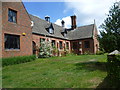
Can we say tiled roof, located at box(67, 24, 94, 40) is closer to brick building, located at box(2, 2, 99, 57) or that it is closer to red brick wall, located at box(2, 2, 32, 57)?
brick building, located at box(2, 2, 99, 57)

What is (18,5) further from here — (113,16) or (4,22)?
(113,16)

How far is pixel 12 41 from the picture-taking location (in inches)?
615

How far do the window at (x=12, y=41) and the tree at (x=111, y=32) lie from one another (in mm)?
10992

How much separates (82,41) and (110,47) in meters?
22.6

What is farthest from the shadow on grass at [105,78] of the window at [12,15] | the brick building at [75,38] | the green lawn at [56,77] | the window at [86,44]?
the window at [86,44]

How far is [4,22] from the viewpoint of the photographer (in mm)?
14406

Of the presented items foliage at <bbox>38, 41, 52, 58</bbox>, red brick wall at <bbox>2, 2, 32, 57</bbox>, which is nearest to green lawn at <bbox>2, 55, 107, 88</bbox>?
red brick wall at <bbox>2, 2, 32, 57</bbox>

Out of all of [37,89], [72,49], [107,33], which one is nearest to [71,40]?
[72,49]

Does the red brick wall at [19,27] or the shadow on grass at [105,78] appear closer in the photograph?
the shadow on grass at [105,78]

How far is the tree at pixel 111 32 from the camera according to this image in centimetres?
898

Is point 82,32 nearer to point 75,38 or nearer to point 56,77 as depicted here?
point 75,38

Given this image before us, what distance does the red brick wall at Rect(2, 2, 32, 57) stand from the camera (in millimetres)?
14508

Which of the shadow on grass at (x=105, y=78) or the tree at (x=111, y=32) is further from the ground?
the tree at (x=111, y=32)

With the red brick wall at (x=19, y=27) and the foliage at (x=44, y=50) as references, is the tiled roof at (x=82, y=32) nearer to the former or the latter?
the foliage at (x=44, y=50)
